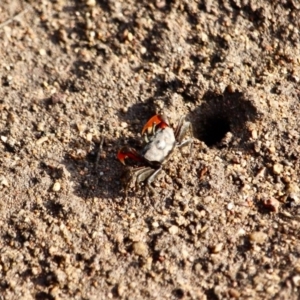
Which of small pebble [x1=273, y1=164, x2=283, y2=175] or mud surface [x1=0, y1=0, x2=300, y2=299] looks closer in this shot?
mud surface [x1=0, y1=0, x2=300, y2=299]

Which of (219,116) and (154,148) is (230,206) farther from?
(219,116)

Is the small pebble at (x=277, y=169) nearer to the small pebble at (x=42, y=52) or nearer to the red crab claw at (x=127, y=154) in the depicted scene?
the red crab claw at (x=127, y=154)

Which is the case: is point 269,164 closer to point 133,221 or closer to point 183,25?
point 133,221

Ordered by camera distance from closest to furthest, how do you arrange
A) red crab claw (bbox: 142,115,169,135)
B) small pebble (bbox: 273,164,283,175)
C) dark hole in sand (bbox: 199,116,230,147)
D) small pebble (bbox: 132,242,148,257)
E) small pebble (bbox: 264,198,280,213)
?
small pebble (bbox: 132,242,148,257) < small pebble (bbox: 264,198,280,213) < small pebble (bbox: 273,164,283,175) < red crab claw (bbox: 142,115,169,135) < dark hole in sand (bbox: 199,116,230,147)

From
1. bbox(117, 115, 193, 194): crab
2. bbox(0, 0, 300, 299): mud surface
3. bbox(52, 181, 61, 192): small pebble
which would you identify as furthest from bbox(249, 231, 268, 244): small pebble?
bbox(52, 181, 61, 192): small pebble

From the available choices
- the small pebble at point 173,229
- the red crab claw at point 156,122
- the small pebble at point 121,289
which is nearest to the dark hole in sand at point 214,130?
the red crab claw at point 156,122

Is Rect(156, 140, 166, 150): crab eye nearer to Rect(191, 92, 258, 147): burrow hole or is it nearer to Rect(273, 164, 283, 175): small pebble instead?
Rect(191, 92, 258, 147): burrow hole

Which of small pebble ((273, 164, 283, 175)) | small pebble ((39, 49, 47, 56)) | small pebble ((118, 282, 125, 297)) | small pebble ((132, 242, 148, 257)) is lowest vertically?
small pebble ((118, 282, 125, 297))

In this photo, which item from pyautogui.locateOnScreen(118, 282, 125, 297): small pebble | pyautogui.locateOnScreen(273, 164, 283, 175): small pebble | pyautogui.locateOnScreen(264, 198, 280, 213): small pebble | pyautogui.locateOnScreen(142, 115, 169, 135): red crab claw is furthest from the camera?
pyautogui.locateOnScreen(142, 115, 169, 135): red crab claw
